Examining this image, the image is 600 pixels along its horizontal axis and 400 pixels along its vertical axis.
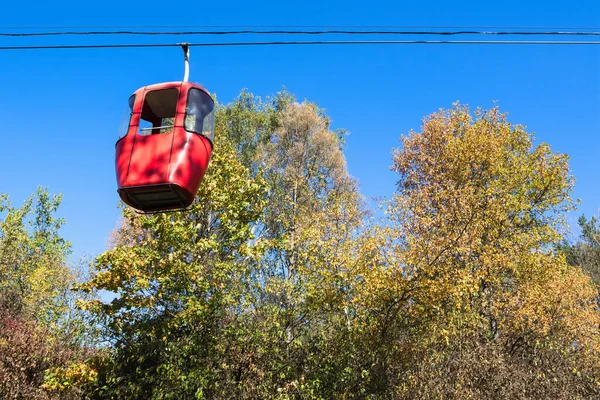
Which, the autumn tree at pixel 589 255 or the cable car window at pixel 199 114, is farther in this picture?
the autumn tree at pixel 589 255

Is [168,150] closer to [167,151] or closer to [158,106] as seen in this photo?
[167,151]

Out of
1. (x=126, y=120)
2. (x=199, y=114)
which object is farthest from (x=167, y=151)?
(x=126, y=120)

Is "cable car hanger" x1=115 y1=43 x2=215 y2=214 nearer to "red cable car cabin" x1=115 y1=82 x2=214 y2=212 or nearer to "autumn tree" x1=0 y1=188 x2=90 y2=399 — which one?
"red cable car cabin" x1=115 y1=82 x2=214 y2=212

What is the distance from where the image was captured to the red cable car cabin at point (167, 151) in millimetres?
6574

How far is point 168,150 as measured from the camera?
6660mm

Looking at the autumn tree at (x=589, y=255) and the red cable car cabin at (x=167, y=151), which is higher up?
the autumn tree at (x=589, y=255)

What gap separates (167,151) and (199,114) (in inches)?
34.4

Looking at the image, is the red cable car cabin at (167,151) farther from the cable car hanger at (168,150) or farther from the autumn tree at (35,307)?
the autumn tree at (35,307)

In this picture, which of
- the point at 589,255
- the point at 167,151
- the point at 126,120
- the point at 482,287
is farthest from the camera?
the point at 589,255

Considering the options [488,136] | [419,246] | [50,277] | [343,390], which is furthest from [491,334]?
[50,277]

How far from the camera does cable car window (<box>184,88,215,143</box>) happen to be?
6.98 metres

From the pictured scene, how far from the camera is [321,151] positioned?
80.1 ft

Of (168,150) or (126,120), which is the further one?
(126,120)

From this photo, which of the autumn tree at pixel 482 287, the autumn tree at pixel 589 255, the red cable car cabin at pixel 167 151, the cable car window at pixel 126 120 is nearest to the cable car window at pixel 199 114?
the red cable car cabin at pixel 167 151
